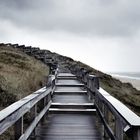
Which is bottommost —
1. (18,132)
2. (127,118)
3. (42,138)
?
(42,138)

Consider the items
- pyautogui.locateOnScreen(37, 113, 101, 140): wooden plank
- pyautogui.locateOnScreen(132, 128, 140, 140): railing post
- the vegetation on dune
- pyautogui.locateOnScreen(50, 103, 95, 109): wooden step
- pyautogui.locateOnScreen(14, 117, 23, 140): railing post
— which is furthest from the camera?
the vegetation on dune

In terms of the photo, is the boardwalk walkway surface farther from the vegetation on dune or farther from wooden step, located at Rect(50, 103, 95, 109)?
the vegetation on dune

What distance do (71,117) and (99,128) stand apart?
1743 millimetres

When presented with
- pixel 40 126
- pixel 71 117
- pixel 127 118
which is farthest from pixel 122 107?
pixel 71 117

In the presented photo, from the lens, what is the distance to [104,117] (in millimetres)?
8000

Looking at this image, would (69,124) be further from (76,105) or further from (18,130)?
(18,130)

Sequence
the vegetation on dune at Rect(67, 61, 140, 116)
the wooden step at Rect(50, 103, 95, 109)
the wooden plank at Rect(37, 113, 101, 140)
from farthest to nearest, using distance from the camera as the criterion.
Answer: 1. the vegetation on dune at Rect(67, 61, 140, 116)
2. the wooden step at Rect(50, 103, 95, 109)
3. the wooden plank at Rect(37, 113, 101, 140)

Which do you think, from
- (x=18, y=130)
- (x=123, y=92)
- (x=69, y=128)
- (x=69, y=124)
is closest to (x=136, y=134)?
(x=18, y=130)

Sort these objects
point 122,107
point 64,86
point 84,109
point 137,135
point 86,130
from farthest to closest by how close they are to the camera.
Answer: point 64,86, point 84,109, point 86,130, point 122,107, point 137,135

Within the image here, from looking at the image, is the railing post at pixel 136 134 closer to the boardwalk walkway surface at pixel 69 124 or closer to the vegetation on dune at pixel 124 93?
the boardwalk walkway surface at pixel 69 124

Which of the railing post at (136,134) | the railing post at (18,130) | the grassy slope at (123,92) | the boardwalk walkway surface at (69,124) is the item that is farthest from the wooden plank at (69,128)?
the grassy slope at (123,92)

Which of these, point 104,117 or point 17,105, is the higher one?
point 17,105

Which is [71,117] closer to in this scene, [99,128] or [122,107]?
[99,128]

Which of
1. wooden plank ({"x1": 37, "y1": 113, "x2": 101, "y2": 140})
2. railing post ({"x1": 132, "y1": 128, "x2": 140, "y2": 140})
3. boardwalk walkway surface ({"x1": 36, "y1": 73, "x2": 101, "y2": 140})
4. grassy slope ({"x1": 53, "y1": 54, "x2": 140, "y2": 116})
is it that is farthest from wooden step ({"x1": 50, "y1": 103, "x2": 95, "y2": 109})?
grassy slope ({"x1": 53, "y1": 54, "x2": 140, "y2": 116})
